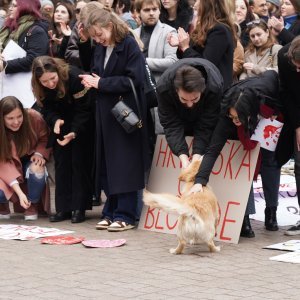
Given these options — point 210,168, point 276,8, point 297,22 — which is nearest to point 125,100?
point 210,168

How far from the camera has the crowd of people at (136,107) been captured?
700cm

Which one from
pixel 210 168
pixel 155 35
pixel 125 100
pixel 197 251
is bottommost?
pixel 197 251

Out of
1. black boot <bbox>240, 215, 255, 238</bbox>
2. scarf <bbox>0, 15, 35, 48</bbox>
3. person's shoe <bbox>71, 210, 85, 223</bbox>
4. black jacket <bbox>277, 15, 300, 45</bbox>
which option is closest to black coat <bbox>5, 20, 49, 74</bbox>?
scarf <bbox>0, 15, 35, 48</bbox>

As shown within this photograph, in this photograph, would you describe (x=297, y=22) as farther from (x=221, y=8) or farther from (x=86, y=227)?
(x=86, y=227)

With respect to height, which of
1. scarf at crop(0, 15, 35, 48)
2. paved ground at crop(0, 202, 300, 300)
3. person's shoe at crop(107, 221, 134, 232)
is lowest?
paved ground at crop(0, 202, 300, 300)

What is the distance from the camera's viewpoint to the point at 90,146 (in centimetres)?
822

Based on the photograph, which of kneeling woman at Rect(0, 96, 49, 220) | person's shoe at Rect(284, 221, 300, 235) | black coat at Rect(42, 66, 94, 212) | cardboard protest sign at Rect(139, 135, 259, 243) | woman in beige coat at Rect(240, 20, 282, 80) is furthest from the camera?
woman in beige coat at Rect(240, 20, 282, 80)

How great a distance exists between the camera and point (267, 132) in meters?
7.26

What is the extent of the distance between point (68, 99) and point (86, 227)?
3.74 feet

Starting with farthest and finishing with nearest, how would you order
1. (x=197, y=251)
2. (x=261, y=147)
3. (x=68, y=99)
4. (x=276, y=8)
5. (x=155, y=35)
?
(x=276, y=8) < (x=155, y=35) < (x=68, y=99) < (x=261, y=147) < (x=197, y=251)

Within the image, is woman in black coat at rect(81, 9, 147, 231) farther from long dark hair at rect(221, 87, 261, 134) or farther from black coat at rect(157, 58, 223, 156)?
long dark hair at rect(221, 87, 261, 134)

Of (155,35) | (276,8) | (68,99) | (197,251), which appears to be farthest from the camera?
(276,8)

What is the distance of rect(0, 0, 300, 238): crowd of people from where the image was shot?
Result: 7.00 m

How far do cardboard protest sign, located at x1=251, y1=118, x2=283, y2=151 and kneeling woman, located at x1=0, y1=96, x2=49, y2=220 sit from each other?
2.14 metres
